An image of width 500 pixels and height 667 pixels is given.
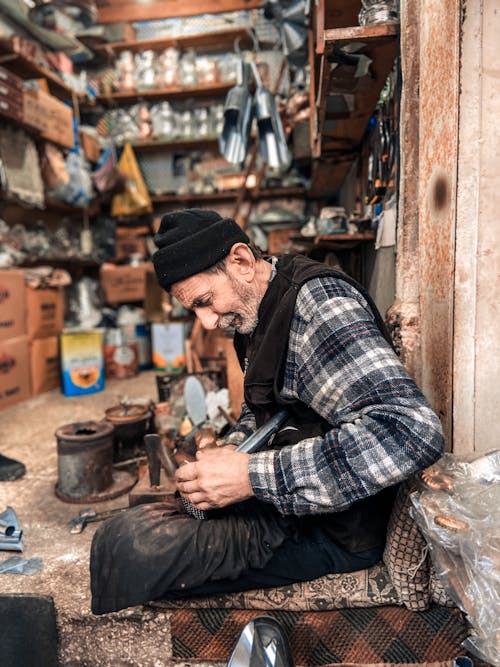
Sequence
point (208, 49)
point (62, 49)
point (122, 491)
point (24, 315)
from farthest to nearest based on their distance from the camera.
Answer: point (208, 49), point (62, 49), point (24, 315), point (122, 491)

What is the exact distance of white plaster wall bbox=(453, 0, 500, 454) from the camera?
1.28 m

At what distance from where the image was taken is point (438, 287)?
56.6 inches

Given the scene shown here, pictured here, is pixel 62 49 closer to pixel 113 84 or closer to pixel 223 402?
pixel 113 84

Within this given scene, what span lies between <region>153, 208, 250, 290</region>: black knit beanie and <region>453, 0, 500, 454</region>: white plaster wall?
65cm

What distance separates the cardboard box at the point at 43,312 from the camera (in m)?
4.30

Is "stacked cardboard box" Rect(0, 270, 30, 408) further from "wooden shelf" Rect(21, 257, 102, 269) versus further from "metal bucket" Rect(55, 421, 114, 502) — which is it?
"metal bucket" Rect(55, 421, 114, 502)

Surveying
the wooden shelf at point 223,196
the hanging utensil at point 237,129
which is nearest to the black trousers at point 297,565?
the hanging utensil at point 237,129

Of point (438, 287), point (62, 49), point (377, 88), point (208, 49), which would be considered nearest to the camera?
point (438, 287)

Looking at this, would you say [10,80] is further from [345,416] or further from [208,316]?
[345,416]

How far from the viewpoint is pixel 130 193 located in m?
5.75

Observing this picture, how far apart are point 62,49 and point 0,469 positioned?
4278mm

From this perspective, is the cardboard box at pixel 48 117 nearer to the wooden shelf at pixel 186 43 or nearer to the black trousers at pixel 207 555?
the wooden shelf at pixel 186 43

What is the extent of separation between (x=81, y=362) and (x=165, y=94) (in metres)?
3.38

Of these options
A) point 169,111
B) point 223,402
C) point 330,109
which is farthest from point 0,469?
point 169,111
